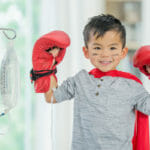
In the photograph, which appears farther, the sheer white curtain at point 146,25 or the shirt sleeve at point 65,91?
the sheer white curtain at point 146,25

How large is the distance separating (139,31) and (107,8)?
0.30m

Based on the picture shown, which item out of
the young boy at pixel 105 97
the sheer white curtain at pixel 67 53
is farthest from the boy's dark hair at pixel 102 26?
the sheer white curtain at pixel 67 53

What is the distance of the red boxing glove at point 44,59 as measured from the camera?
0.92 metres

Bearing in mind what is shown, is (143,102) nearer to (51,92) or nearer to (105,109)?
(105,109)

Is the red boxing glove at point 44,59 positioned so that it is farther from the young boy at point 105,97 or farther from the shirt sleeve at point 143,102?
the shirt sleeve at point 143,102

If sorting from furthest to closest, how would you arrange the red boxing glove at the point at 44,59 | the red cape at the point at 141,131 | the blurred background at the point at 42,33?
the blurred background at the point at 42,33, the red cape at the point at 141,131, the red boxing glove at the point at 44,59

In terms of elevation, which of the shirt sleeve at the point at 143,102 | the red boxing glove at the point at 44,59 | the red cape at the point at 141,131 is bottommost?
the red cape at the point at 141,131

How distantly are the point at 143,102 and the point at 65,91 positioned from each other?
298 millimetres

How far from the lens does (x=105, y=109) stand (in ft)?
3.08

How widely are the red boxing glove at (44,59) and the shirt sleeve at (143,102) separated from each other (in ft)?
1.09

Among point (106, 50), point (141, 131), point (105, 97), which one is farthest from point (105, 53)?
point (141, 131)

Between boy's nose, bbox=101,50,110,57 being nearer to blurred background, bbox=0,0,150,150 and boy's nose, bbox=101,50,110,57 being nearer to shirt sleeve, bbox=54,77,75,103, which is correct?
shirt sleeve, bbox=54,77,75,103

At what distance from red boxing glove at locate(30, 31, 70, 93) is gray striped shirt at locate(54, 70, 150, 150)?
2.7 inches

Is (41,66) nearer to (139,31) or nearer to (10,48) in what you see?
(10,48)
